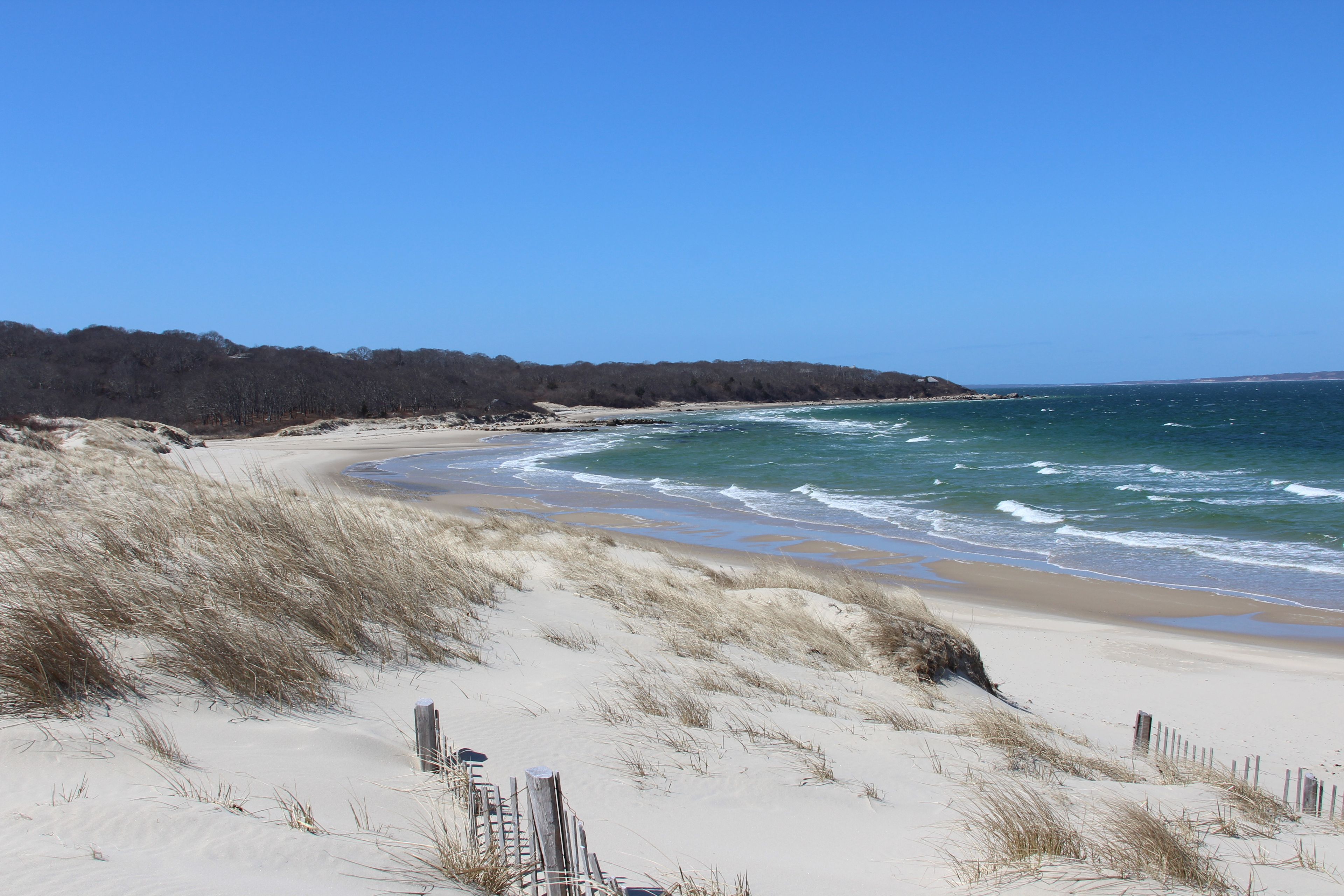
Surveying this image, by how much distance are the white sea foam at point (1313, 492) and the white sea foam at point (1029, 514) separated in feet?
27.6

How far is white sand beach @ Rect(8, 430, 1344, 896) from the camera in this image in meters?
2.84

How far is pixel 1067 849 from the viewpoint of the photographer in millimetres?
3562

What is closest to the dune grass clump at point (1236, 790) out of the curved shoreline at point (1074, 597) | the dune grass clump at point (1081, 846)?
the dune grass clump at point (1081, 846)

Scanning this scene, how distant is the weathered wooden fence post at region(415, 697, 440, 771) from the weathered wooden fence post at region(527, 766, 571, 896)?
3.54 feet

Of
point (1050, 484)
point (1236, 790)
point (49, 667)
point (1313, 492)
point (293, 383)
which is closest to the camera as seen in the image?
point (49, 667)

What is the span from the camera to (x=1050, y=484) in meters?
29.0

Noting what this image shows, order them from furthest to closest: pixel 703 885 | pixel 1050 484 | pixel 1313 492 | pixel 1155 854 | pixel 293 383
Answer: pixel 293 383, pixel 1050 484, pixel 1313 492, pixel 1155 854, pixel 703 885

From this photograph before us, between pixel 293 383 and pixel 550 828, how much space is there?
8332cm

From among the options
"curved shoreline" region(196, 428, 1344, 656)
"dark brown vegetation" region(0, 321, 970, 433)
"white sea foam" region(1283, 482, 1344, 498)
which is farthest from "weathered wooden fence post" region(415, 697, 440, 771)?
"dark brown vegetation" region(0, 321, 970, 433)

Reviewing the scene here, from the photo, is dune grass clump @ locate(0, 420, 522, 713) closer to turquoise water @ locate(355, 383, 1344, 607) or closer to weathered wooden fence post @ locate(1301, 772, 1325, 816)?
weathered wooden fence post @ locate(1301, 772, 1325, 816)

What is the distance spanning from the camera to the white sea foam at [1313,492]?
24.4 m

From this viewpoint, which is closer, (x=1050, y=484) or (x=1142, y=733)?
(x=1142, y=733)

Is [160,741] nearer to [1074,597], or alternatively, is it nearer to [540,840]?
[540,840]

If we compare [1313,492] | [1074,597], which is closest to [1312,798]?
[1074,597]
